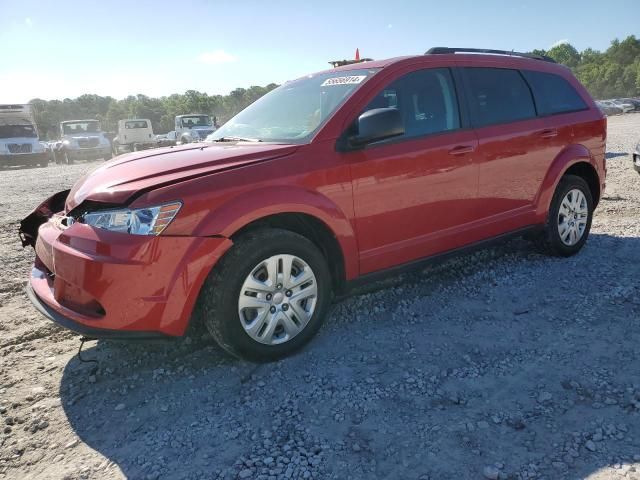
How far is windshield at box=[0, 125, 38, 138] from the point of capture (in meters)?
22.2

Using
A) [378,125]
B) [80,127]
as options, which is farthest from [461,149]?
[80,127]

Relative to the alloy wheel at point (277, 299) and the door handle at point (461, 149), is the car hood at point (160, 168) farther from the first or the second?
the door handle at point (461, 149)

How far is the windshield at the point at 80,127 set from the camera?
2444cm

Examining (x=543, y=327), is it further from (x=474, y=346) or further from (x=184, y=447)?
(x=184, y=447)

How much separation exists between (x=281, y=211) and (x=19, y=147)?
23.4 metres

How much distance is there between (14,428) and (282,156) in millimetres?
2031

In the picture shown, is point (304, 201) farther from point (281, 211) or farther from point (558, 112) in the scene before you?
point (558, 112)

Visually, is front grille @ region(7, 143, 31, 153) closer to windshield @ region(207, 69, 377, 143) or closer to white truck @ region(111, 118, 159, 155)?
white truck @ region(111, 118, 159, 155)

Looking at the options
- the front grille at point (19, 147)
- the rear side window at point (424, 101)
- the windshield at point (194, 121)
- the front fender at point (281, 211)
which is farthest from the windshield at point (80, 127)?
the front fender at point (281, 211)

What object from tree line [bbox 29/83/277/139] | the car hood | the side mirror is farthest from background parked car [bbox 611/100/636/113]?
tree line [bbox 29/83/277/139]

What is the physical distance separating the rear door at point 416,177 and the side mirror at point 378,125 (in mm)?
152

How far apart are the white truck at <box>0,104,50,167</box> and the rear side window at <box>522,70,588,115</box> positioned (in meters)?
23.2

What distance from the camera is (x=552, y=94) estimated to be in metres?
4.54

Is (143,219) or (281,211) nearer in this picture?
(143,219)
